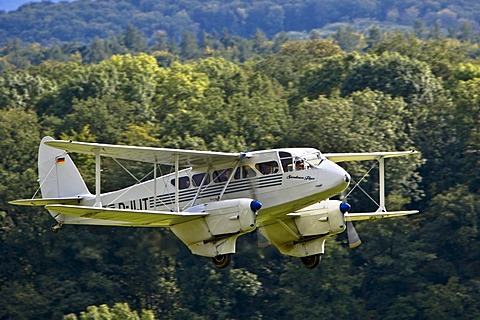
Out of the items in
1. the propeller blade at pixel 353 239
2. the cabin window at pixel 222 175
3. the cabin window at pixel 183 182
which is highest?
the cabin window at pixel 222 175

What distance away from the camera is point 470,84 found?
9038cm

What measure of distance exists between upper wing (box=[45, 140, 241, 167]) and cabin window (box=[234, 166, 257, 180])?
339 millimetres

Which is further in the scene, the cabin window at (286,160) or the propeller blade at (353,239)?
the propeller blade at (353,239)

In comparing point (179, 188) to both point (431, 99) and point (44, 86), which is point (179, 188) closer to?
point (431, 99)

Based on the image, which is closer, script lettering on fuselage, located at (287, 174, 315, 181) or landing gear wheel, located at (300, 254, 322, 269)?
script lettering on fuselage, located at (287, 174, 315, 181)

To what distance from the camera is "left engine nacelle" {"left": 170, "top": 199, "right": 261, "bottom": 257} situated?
114ft

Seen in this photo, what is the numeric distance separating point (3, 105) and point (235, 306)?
120 ft

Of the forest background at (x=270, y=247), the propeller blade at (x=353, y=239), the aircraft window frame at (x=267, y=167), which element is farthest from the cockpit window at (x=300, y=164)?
the forest background at (x=270, y=247)

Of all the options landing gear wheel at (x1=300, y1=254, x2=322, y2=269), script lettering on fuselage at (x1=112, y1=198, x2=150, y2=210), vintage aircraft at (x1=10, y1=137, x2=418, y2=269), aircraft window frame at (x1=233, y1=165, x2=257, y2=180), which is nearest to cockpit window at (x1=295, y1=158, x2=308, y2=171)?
vintage aircraft at (x1=10, y1=137, x2=418, y2=269)

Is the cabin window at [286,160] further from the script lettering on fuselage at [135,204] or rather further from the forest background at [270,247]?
the forest background at [270,247]

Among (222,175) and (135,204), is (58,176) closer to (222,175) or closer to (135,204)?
(135,204)

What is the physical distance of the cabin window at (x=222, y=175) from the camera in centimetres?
3602

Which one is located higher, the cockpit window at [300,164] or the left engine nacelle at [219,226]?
the cockpit window at [300,164]

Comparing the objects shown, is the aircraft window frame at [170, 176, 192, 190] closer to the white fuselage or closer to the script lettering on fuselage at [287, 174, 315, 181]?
the white fuselage
